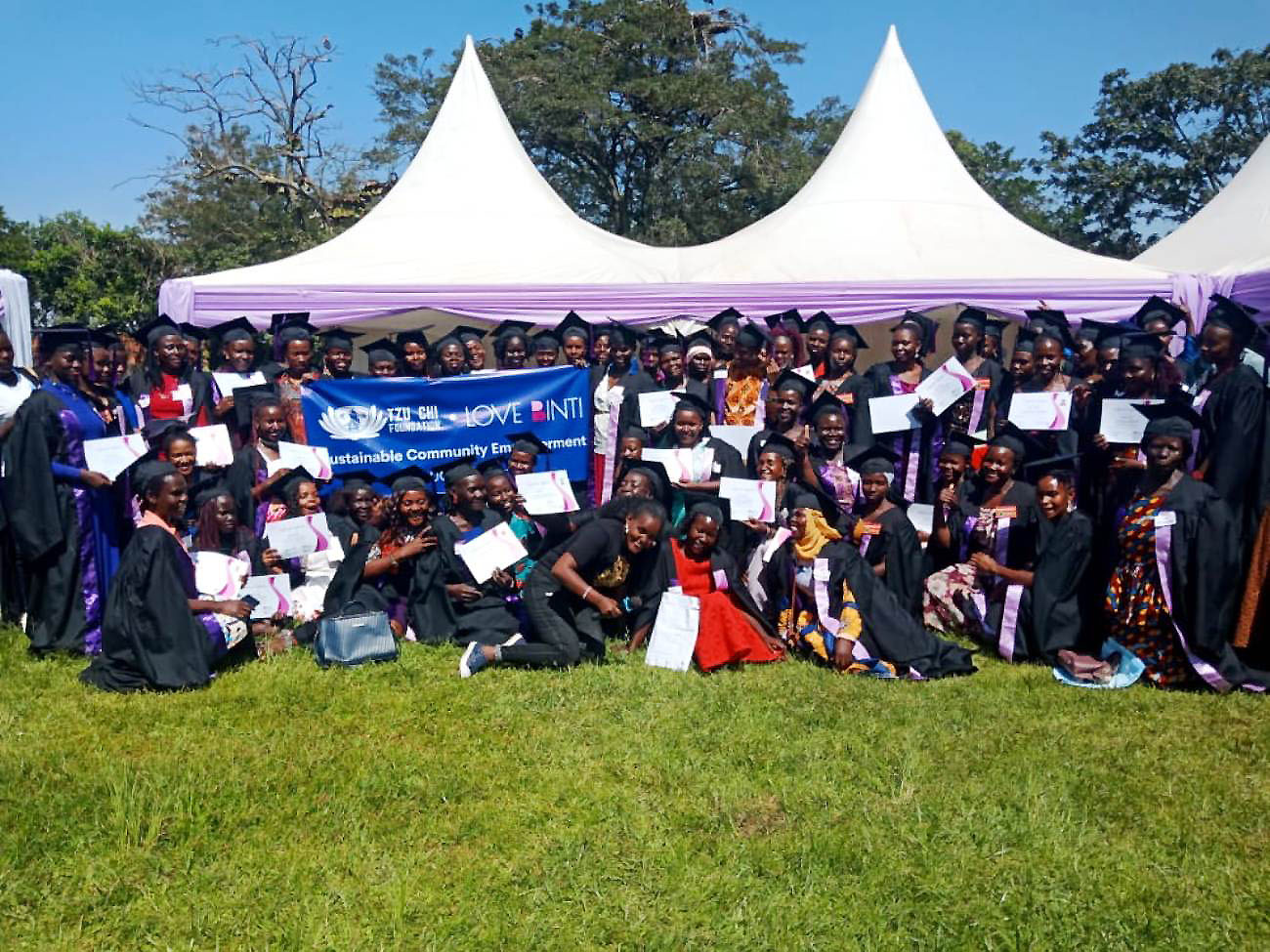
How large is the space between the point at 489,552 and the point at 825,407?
2.50m

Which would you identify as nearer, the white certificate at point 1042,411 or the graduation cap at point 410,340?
the white certificate at point 1042,411

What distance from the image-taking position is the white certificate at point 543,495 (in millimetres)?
6410

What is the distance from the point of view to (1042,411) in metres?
6.66

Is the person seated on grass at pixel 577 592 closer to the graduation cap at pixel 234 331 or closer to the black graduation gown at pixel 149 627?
the black graduation gown at pixel 149 627

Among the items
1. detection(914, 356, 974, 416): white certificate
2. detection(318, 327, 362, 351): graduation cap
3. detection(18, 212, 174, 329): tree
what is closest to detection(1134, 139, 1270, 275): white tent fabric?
detection(914, 356, 974, 416): white certificate

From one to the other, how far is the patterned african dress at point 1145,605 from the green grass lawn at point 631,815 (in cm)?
22

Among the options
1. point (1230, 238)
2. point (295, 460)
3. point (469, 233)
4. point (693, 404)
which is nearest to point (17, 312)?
point (469, 233)

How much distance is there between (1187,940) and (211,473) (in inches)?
233

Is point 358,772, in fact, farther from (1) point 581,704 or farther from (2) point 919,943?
(2) point 919,943

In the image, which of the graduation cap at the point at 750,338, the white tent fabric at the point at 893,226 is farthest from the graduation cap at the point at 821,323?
the white tent fabric at the point at 893,226

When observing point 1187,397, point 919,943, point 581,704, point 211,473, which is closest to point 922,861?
point 919,943

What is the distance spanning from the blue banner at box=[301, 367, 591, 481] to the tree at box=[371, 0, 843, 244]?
17.9m

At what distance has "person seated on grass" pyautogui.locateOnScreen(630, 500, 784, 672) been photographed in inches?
228

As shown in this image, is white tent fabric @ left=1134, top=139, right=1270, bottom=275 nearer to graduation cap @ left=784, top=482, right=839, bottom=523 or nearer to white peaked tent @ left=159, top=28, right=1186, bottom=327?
white peaked tent @ left=159, top=28, right=1186, bottom=327
